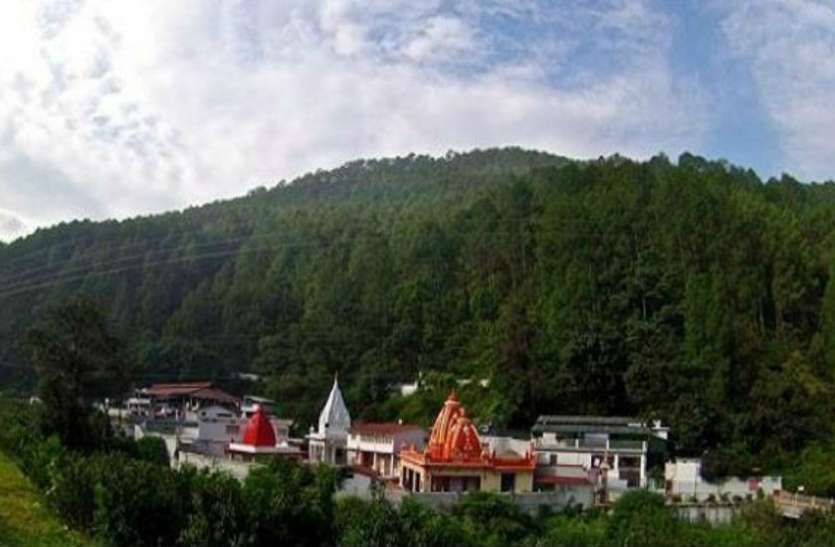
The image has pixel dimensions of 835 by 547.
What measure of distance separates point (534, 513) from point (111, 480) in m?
12.9

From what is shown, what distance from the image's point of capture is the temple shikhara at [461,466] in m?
26.1

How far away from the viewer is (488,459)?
86.8 feet

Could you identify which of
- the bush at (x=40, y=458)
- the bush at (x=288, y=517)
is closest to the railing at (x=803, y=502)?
the bush at (x=288, y=517)

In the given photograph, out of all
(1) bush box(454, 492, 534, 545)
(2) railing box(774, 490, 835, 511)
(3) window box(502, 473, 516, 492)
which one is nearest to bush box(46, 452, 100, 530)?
(1) bush box(454, 492, 534, 545)

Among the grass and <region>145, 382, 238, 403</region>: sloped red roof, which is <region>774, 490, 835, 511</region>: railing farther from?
<region>145, 382, 238, 403</region>: sloped red roof

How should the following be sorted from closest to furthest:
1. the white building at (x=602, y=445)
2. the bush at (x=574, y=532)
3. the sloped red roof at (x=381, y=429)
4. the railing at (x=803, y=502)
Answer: the bush at (x=574, y=532) < the railing at (x=803, y=502) < the white building at (x=602, y=445) < the sloped red roof at (x=381, y=429)

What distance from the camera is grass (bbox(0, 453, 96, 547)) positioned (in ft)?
39.7

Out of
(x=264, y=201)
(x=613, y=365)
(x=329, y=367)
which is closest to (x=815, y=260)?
(x=613, y=365)

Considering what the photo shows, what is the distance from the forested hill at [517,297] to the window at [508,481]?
5.27 m

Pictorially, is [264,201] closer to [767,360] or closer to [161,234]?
[161,234]

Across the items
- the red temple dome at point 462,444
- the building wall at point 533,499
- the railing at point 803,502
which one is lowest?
the building wall at point 533,499

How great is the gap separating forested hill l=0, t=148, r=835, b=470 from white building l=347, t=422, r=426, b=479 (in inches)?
137

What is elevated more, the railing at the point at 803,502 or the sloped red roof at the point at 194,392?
the sloped red roof at the point at 194,392

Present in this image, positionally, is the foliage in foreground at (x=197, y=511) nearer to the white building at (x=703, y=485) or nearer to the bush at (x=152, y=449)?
the bush at (x=152, y=449)
